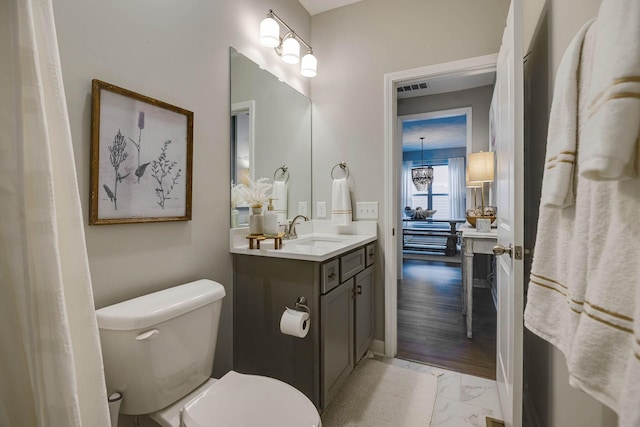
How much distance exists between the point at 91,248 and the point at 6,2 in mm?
763

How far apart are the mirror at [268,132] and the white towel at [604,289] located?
152cm

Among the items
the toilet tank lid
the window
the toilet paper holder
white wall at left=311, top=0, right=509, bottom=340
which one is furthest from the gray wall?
the window

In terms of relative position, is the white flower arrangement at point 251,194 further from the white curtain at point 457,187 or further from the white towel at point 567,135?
the white curtain at point 457,187

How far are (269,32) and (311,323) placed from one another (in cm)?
167

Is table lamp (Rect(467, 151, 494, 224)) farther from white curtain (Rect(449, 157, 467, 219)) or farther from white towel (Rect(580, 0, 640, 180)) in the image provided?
white curtain (Rect(449, 157, 467, 219))

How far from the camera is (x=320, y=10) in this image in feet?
8.09

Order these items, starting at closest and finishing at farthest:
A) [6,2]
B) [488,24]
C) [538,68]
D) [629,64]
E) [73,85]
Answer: [629,64], [6,2], [73,85], [538,68], [488,24]

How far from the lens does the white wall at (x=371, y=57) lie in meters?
2.05

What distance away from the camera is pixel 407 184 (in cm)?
905

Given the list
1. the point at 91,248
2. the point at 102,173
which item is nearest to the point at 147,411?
the point at 91,248

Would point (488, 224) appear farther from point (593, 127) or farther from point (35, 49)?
point (35, 49)

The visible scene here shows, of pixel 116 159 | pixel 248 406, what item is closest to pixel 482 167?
pixel 248 406

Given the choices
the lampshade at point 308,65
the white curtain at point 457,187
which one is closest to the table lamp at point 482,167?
the lampshade at point 308,65

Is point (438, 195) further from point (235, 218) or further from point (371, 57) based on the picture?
point (235, 218)
